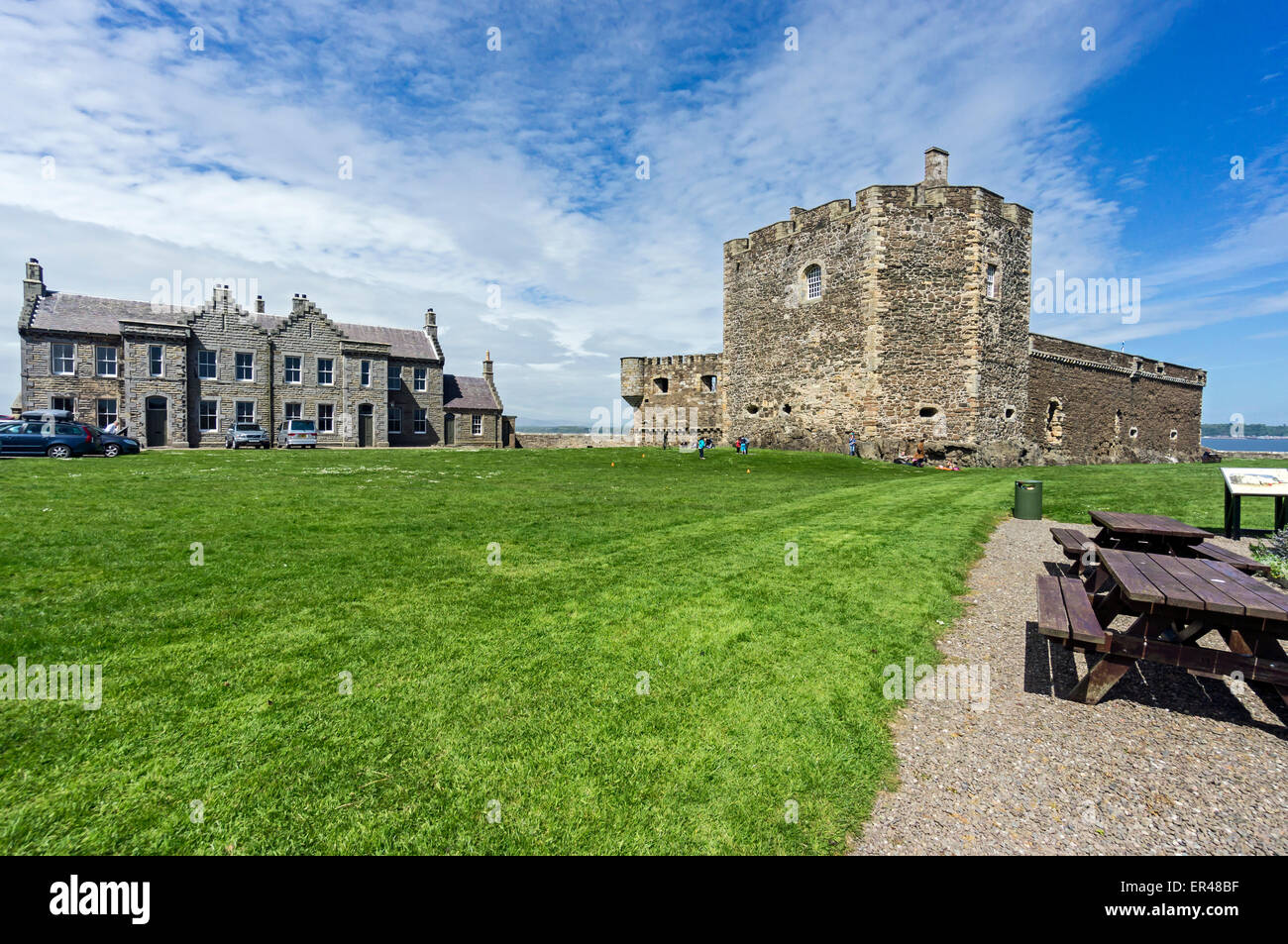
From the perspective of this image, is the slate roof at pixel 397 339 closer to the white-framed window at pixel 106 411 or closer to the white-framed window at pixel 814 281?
the white-framed window at pixel 106 411

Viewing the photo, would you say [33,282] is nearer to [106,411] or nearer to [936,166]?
[106,411]

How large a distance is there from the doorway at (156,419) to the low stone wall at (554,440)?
23553mm

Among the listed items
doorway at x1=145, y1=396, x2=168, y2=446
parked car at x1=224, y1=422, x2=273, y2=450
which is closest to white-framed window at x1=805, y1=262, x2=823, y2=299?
parked car at x1=224, y1=422, x2=273, y2=450

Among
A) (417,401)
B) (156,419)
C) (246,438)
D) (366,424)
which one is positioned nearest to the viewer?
(246,438)

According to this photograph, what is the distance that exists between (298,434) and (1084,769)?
41.8 m

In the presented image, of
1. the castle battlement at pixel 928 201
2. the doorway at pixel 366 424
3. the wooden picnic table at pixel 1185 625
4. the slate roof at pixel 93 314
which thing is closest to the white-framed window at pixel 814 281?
the castle battlement at pixel 928 201

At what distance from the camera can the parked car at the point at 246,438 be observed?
3516cm

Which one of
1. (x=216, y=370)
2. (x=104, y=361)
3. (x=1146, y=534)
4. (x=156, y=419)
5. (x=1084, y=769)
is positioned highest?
(x=104, y=361)

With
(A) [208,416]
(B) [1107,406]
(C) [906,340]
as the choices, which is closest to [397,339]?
(A) [208,416]

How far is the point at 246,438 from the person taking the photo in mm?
35219

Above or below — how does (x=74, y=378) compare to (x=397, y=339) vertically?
below
